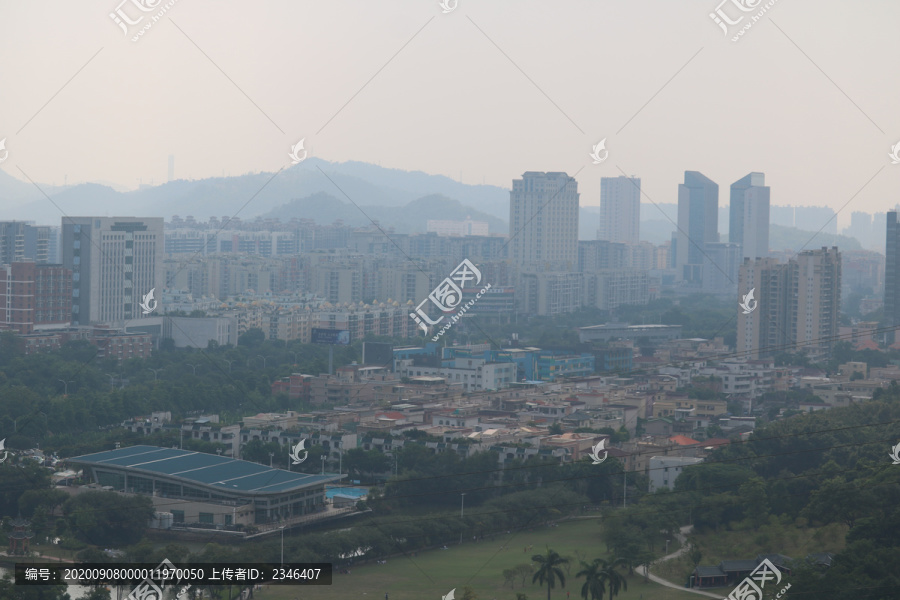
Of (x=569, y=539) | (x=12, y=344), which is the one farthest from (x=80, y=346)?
(x=569, y=539)

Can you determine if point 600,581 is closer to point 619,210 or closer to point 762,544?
point 762,544

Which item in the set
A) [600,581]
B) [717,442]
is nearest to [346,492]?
[600,581]

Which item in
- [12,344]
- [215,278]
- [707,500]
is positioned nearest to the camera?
[707,500]

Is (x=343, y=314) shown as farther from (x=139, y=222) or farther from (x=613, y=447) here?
(x=613, y=447)
